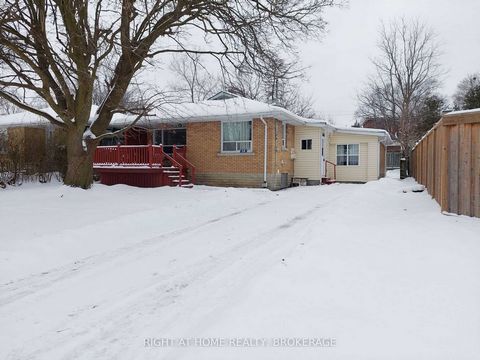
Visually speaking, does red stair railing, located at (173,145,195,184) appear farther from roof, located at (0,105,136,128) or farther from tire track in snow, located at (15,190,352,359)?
tire track in snow, located at (15,190,352,359)

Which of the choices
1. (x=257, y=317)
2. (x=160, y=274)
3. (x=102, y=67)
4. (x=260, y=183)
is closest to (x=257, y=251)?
(x=160, y=274)

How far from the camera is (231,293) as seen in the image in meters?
4.08

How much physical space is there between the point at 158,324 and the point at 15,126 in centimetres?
2206

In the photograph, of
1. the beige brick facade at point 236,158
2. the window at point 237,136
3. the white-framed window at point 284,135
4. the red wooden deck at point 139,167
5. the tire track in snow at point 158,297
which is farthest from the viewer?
the white-framed window at point 284,135

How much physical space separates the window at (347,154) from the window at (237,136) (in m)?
7.78

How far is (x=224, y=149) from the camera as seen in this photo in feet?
57.2

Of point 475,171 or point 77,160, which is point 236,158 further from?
point 475,171

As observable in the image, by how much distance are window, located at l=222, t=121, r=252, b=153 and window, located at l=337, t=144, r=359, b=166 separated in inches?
306

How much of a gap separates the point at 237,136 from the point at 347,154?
822 cm

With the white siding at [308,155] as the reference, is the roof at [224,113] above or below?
above

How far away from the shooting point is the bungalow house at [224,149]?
52.4 feet

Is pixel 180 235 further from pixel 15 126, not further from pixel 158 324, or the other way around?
pixel 15 126

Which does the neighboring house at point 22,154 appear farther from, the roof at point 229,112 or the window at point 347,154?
the window at point 347,154

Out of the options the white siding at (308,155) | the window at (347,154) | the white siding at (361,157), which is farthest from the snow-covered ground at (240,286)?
the window at (347,154)
